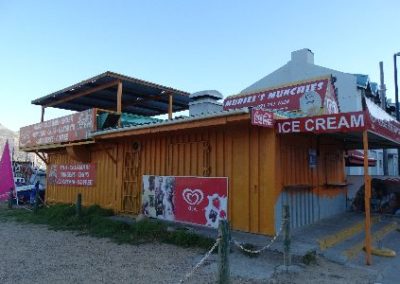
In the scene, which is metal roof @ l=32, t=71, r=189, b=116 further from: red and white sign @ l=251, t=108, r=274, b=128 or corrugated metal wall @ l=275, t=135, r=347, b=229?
red and white sign @ l=251, t=108, r=274, b=128

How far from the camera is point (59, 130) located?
1500 cm

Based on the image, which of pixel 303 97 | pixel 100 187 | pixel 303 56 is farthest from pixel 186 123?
pixel 303 56

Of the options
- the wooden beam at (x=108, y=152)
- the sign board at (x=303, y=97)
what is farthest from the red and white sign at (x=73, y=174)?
the sign board at (x=303, y=97)

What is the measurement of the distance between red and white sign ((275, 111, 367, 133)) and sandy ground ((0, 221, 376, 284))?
2793 mm

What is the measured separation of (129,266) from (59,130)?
939 centimetres

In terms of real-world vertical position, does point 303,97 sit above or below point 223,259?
above

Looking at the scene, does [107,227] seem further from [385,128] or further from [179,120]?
[385,128]

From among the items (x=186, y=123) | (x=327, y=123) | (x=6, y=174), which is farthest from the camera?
(x=6, y=174)

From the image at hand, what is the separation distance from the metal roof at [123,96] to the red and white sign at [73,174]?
9.81ft

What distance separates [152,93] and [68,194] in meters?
5.94

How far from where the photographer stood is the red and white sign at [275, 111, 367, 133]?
7.43 metres

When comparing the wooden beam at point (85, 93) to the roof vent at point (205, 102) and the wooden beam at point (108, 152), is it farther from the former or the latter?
the roof vent at point (205, 102)

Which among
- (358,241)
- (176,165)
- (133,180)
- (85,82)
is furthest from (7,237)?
(358,241)

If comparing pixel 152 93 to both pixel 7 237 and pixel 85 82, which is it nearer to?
pixel 85 82
